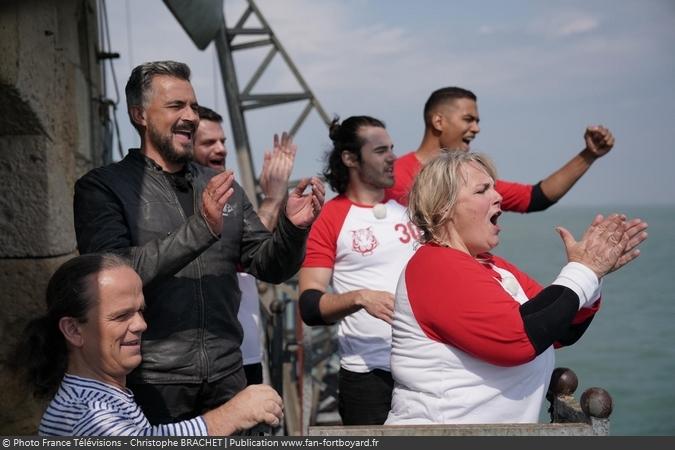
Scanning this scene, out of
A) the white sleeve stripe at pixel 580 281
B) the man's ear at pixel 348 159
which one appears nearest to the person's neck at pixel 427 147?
the man's ear at pixel 348 159

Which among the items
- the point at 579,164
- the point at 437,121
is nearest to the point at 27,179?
the point at 437,121

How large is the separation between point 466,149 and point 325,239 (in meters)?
Result: 0.83

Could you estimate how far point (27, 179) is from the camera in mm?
3363

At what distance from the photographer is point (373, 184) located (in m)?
3.36

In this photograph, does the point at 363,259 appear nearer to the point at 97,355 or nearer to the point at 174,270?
the point at 174,270

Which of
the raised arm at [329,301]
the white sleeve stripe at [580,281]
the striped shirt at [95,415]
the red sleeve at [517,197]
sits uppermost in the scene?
the red sleeve at [517,197]

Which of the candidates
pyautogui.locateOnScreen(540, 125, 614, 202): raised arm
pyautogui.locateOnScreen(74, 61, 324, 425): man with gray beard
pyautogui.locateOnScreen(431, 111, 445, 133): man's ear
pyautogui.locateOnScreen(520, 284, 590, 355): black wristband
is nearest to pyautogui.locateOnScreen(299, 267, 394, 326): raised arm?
pyautogui.locateOnScreen(74, 61, 324, 425): man with gray beard

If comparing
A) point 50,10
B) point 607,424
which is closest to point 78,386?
point 607,424

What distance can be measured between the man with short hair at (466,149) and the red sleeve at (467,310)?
4.48 ft

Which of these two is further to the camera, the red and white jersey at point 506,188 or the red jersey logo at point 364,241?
the red and white jersey at point 506,188

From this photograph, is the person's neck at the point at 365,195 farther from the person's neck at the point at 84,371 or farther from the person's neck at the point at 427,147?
the person's neck at the point at 84,371

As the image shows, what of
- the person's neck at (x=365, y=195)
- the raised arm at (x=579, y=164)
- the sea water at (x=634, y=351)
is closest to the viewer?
the person's neck at (x=365, y=195)

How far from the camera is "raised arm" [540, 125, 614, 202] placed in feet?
11.9

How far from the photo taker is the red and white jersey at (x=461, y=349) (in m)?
1.87
